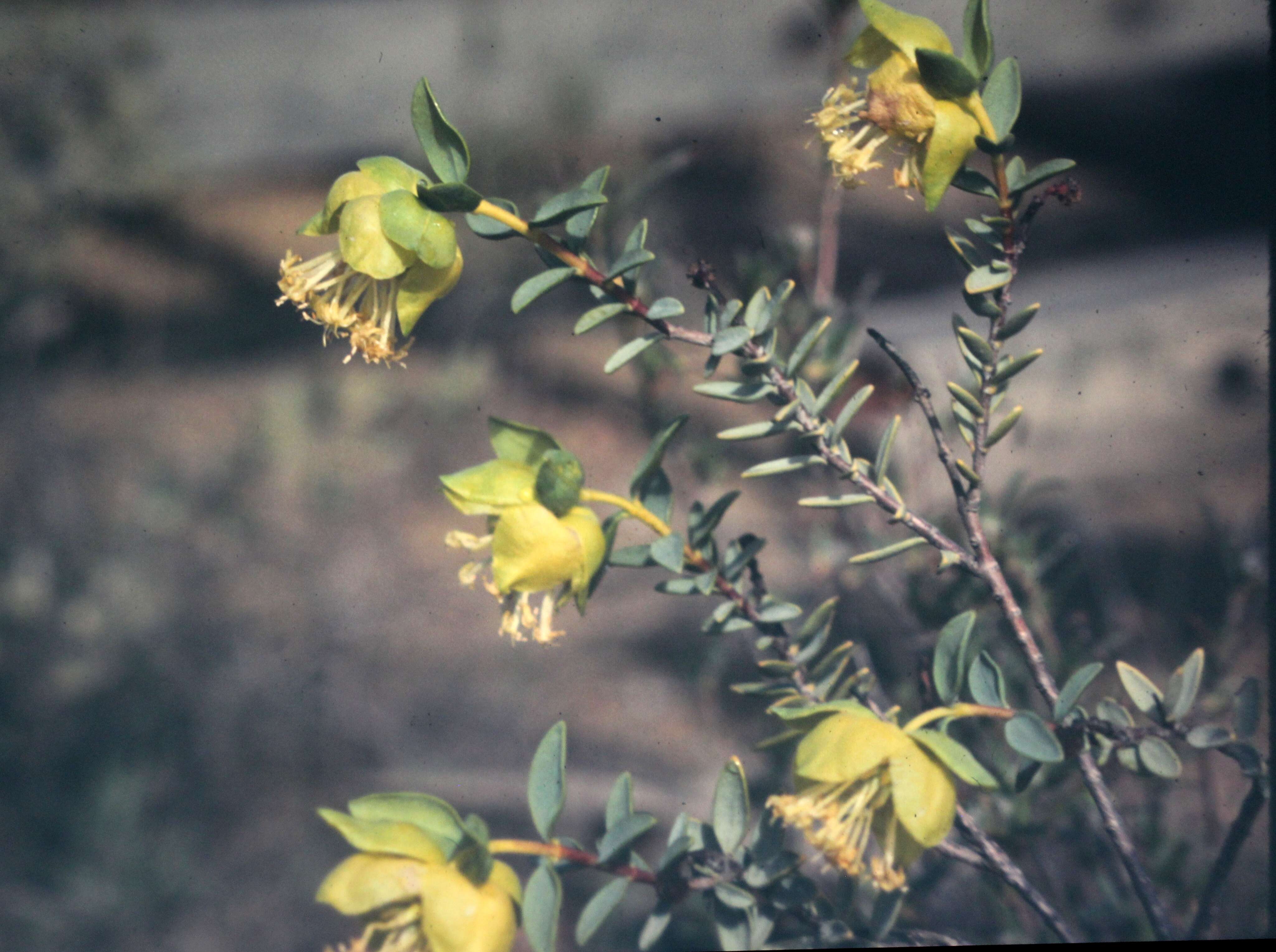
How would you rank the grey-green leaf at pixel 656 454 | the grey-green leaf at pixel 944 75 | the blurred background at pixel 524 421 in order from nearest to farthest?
the grey-green leaf at pixel 944 75 < the grey-green leaf at pixel 656 454 < the blurred background at pixel 524 421

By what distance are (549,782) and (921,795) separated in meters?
0.20

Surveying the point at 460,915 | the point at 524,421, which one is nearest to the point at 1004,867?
the point at 460,915

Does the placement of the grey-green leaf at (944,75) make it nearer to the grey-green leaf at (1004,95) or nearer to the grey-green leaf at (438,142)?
the grey-green leaf at (1004,95)

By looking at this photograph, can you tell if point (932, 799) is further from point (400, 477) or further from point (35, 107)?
point (35, 107)

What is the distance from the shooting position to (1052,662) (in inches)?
28.4

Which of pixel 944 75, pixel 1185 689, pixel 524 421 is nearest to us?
pixel 944 75

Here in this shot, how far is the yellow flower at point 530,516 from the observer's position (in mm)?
444

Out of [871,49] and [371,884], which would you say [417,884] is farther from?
[871,49]

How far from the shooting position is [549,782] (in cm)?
49

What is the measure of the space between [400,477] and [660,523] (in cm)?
111

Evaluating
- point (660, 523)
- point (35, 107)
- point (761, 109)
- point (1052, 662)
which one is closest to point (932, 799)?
point (660, 523)

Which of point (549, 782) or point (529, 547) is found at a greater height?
point (529, 547)

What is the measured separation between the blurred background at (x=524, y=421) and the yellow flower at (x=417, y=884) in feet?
0.96

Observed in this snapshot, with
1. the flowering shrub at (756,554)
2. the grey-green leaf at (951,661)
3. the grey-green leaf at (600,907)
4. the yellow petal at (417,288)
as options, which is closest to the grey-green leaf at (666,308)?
the flowering shrub at (756,554)
